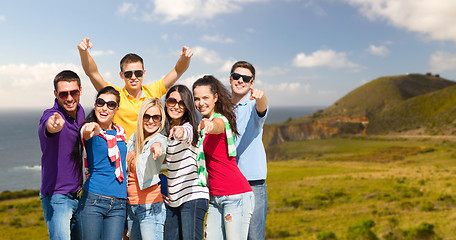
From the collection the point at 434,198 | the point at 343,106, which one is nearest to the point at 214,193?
the point at 434,198

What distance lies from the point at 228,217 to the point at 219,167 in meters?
0.56

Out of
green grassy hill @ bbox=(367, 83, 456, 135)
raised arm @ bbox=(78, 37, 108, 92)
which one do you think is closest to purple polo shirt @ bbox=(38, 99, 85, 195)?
raised arm @ bbox=(78, 37, 108, 92)

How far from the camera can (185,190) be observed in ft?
13.1

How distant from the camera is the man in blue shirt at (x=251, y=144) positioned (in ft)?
14.7

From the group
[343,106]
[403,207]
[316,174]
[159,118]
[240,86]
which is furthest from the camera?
[343,106]

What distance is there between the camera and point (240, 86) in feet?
15.3

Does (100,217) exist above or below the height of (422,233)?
above

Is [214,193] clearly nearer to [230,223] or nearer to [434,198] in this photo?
[230,223]

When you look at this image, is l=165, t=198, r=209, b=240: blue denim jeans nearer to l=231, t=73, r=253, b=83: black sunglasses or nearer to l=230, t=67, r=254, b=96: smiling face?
l=230, t=67, r=254, b=96: smiling face

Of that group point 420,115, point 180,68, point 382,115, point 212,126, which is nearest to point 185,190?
point 212,126

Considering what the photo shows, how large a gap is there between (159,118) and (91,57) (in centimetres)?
139

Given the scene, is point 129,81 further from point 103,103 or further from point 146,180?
A: point 146,180

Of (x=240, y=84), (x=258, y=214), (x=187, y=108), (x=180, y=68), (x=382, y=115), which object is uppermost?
(x=382, y=115)

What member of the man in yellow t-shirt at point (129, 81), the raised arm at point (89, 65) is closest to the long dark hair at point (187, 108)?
the man in yellow t-shirt at point (129, 81)
